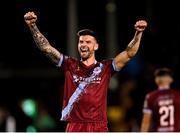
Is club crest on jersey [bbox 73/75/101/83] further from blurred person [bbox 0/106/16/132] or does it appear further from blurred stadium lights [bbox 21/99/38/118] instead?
blurred stadium lights [bbox 21/99/38/118]

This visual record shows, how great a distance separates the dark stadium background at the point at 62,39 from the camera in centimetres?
1892

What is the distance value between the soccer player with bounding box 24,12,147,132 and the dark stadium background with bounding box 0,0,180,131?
6793mm

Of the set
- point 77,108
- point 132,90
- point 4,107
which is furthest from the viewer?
point 4,107

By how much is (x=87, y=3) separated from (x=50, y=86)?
3.86 m

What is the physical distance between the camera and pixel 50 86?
63.1ft

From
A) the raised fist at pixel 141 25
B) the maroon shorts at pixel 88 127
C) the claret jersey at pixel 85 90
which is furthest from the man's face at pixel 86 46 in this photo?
the maroon shorts at pixel 88 127

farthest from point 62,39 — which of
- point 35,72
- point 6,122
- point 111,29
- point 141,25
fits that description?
point 141,25

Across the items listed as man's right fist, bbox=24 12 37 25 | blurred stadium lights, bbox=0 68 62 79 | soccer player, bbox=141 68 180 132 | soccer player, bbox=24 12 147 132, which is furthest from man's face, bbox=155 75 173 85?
blurred stadium lights, bbox=0 68 62 79

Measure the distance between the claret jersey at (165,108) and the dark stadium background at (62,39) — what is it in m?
3.66

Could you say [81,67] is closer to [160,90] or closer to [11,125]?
[160,90]

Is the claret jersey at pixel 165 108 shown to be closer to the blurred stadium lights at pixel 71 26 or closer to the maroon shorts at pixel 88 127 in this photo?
the maroon shorts at pixel 88 127

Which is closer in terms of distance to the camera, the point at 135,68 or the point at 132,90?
the point at 132,90

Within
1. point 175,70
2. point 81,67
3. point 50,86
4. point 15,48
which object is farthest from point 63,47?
point 81,67

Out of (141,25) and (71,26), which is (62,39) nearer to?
(71,26)
